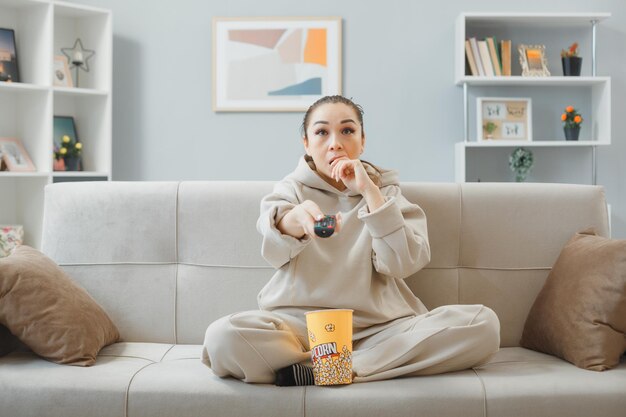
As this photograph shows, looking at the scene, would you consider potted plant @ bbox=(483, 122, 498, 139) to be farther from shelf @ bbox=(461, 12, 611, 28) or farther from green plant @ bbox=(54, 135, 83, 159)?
green plant @ bbox=(54, 135, 83, 159)

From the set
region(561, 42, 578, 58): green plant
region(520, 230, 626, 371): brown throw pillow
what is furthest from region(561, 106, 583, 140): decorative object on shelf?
region(520, 230, 626, 371): brown throw pillow

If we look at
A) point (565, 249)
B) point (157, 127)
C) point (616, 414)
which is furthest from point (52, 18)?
point (616, 414)

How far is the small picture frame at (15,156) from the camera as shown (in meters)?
3.87

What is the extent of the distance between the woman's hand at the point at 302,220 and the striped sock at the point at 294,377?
32 cm

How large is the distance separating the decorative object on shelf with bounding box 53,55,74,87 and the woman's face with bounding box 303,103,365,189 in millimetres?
2315

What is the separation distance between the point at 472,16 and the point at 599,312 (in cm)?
236

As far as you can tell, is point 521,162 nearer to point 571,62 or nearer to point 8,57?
point 571,62

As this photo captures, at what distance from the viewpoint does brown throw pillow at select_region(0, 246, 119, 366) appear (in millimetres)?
1964

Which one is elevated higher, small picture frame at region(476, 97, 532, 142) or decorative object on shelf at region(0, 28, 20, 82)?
decorative object on shelf at region(0, 28, 20, 82)

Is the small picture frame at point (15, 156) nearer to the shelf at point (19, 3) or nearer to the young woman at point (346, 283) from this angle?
the shelf at point (19, 3)

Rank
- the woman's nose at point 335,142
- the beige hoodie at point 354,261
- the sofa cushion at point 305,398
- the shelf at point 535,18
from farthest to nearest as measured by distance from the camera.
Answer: the shelf at point 535,18 → the woman's nose at point 335,142 → the beige hoodie at point 354,261 → the sofa cushion at point 305,398

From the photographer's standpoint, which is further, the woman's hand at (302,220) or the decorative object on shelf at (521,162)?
the decorative object on shelf at (521,162)

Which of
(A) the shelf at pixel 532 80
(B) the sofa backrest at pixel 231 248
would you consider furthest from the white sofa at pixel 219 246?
(A) the shelf at pixel 532 80

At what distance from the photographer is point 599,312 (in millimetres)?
1962
